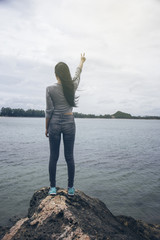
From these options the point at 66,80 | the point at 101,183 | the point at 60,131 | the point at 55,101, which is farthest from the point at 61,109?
the point at 101,183

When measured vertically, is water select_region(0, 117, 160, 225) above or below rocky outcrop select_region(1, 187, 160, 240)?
below

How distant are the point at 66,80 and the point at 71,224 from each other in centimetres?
341

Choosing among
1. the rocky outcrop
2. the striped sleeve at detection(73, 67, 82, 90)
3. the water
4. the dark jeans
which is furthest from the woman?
the water

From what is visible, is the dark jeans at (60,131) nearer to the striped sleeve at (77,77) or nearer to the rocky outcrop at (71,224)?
the striped sleeve at (77,77)

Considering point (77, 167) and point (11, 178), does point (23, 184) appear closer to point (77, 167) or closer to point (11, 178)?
point (11, 178)

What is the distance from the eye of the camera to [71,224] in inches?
164

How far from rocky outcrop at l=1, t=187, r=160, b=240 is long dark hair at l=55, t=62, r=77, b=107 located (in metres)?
2.68

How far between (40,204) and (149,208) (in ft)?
17.9

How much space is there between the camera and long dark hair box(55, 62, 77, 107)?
16.5 feet

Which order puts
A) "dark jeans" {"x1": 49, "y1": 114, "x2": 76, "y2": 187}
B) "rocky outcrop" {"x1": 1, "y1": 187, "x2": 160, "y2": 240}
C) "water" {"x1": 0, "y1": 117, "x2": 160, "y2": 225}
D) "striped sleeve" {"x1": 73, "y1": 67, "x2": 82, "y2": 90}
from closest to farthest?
"rocky outcrop" {"x1": 1, "y1": 187, "x2": 160, "y2": 240}, "dark jeans" {"x1": 49, "y1": 114, "x2": 76, "y2": 187}, "striped sleeve" {"x1": 73, "y1": 67, "x2": 82, "y2": 90}, "water" {"x1": 0, "y1": 117, "x2": 160, "y2": 225}

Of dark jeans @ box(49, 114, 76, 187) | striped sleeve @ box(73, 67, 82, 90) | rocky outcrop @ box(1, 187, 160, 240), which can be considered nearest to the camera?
rocky outcrop @ box(1, 187, 160, 240)

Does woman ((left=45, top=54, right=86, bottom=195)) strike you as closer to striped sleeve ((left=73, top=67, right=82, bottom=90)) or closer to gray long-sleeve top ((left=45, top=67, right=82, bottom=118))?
gray long-sleeve top ((left=45, top=67, right=82, bottom=118))

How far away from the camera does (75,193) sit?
565 centimetres

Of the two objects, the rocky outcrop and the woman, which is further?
the woman
